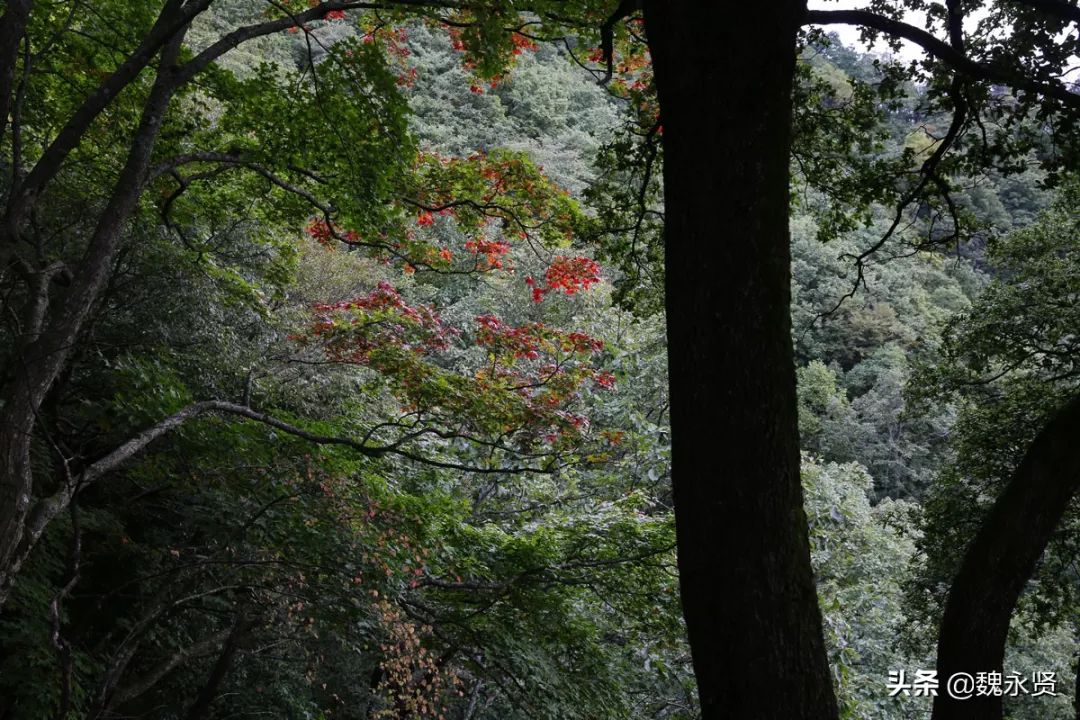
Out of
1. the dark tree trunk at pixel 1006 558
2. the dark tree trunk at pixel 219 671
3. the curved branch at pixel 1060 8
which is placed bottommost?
the dark tree trunk at pixel 219 671

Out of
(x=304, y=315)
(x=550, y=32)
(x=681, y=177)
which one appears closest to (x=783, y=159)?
(x=681, y=177)

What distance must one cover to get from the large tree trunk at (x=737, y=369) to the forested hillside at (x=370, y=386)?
0.03 m

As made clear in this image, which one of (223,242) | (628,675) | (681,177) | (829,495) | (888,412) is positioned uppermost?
(888,412)

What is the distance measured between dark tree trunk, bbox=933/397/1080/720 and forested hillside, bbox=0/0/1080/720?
0.04m

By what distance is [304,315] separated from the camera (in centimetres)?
938

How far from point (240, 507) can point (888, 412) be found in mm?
18914

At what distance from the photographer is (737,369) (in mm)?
1539

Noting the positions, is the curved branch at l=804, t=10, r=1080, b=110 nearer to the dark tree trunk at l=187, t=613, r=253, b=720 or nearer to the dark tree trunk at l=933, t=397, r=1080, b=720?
the dark tree trunk at l=933, t=397, r=1080, b=720

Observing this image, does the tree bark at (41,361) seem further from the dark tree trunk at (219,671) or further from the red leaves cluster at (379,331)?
the dark tree trunk at (219,671)

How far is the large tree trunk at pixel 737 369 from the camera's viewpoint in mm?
1498

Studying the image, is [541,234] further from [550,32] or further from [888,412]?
[888,412]

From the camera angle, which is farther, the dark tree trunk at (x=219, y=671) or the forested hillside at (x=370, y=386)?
the dark tree trunk at (x=219, y=671)

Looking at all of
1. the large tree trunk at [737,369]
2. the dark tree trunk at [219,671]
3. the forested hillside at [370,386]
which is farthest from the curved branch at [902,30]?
the dark tree trunk at [219,671]

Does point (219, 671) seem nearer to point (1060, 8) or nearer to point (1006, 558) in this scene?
point (1006, 558)
